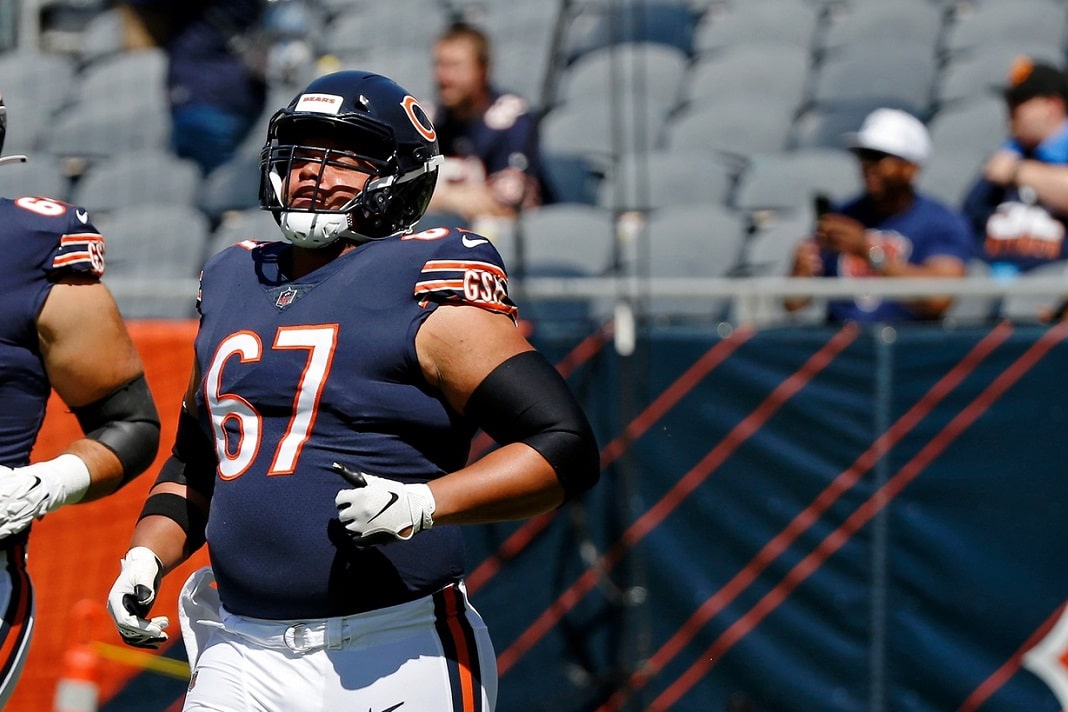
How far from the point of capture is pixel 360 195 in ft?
9.67

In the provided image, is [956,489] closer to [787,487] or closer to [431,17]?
[787,487]

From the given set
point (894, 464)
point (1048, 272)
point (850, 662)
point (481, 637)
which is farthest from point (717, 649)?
point (481, 637)

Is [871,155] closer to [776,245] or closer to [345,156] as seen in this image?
[776,245]

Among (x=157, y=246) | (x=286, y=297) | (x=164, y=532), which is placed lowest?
(x=157, y=246)

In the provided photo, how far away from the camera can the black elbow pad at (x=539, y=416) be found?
2.71m

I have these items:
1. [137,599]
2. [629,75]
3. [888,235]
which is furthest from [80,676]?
[629,75]

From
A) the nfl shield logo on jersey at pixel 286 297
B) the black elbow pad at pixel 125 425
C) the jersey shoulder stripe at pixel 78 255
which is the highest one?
the nfl shield logo on jersey at pixel 286 297

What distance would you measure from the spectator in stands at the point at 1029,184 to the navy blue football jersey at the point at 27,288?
3955 mm

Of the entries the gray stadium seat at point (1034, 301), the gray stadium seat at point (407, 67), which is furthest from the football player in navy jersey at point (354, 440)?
the gray stadium seat at point (407, 67)

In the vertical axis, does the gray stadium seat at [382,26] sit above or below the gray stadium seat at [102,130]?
above

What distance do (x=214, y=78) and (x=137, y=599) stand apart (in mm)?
5830

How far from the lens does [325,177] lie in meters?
2.95

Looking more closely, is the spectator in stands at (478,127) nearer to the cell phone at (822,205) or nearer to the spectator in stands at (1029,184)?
the cell phone at (822,205)

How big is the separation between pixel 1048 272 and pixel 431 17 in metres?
4.38
